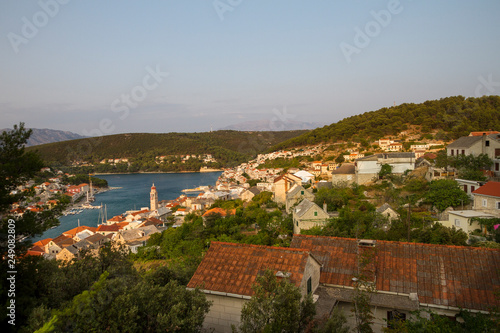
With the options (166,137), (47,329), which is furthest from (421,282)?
(166,137)

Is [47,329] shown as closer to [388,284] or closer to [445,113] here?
[388,284]

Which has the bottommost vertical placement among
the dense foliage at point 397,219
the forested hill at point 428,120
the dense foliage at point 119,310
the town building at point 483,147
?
the dense foliage at point 397,219

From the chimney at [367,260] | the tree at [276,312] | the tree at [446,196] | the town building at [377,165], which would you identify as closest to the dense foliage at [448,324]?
the chimney at [367,260]

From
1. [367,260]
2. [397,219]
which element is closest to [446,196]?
[397,219]

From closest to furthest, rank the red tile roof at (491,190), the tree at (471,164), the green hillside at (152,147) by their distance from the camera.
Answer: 1. the red tile roof at (491,190)
2. the tree at (471,164)
3. the green hillside at (152,147)

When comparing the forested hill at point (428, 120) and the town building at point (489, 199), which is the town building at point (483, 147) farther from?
the forested hill at point (428, 120)

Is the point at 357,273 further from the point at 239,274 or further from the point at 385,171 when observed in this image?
the point at 385,171
